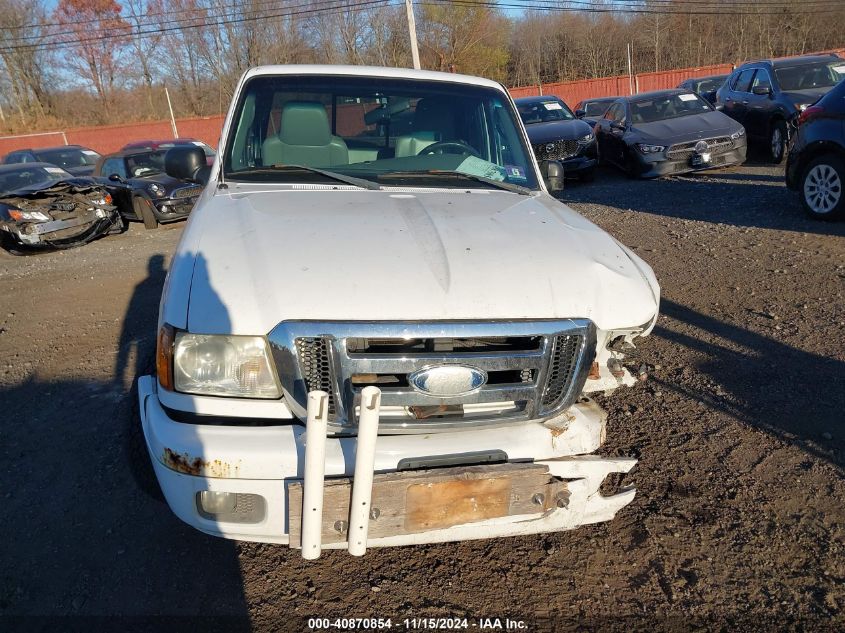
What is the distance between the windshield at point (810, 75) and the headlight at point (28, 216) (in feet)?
40.5

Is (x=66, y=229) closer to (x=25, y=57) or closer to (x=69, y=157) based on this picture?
(x=69, y=157)

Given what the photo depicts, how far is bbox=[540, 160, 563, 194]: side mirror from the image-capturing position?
3.87 meters

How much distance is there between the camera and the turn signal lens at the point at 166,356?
7.11 ft

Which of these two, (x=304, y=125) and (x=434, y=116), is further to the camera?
(x=434, y=116)

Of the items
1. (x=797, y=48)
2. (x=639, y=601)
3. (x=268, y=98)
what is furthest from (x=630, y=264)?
(x=797, y=48)

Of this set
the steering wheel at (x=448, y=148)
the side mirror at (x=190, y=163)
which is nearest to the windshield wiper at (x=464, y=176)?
the steering wheel at (x=448, y=148)

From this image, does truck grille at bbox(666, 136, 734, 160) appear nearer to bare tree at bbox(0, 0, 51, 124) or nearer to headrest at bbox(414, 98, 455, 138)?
headrest at bbox(414, 98, 455, 138)

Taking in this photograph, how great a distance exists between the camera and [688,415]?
3.76 meters

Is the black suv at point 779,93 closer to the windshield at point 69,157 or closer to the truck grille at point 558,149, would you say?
the truck grille at point 558,149

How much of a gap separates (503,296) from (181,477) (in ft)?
3.95

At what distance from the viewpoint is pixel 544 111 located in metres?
13.1

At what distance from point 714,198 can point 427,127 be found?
714 centimetres

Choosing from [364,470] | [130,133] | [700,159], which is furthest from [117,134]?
[364,470]

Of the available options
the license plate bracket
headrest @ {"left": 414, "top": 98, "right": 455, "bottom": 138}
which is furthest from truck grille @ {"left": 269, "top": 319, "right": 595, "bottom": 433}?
the license plate bracket
